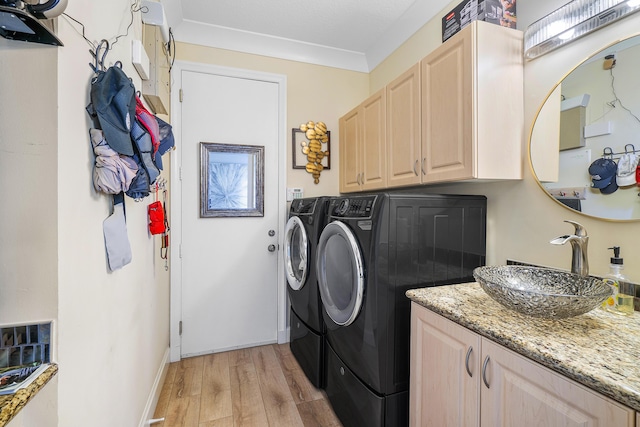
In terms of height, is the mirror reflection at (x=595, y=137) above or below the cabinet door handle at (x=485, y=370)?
above

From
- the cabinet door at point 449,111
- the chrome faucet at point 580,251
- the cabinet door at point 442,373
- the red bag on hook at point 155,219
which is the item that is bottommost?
the cabinet door at point 442,373

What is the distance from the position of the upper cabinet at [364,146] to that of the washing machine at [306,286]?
1.62ft

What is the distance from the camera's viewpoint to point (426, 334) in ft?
3.82

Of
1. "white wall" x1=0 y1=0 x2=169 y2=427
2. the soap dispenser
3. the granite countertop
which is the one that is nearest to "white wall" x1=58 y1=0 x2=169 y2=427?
"white wall" x1=0 y1=0 x2=169 y2=427

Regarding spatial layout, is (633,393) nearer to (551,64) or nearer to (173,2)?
(551,64)

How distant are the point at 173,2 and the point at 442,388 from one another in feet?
8.99

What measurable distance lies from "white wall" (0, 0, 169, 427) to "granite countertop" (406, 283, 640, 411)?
3.86 ft

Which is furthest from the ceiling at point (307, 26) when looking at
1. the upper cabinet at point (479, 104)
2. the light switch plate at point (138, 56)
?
the light switch plate at point (138, 56)

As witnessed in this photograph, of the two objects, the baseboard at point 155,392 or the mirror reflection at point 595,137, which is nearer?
the mirror reflection at point 595,137

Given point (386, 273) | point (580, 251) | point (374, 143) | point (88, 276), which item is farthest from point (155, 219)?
point (580, 251)

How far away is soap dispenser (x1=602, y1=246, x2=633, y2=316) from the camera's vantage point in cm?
105

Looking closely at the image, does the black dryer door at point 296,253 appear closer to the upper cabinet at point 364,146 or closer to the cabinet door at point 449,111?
the upper cabinet at point 364,146

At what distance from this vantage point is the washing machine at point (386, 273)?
4.30ft

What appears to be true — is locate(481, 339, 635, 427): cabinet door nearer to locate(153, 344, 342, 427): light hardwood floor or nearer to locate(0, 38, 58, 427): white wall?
locate(153, 344, 342, 427): light hardwood floor
